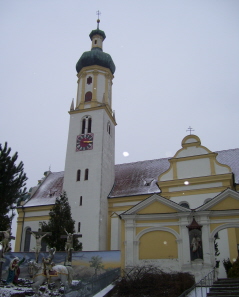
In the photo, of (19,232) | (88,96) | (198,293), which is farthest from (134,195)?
(198,293)

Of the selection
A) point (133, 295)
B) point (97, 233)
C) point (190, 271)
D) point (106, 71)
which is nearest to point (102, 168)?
point (97, 233)

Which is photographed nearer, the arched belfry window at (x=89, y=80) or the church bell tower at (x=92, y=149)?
the church bell tower at (x=92, y=149)

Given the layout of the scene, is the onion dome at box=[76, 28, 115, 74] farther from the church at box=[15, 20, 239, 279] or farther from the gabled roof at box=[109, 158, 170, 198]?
the gabled roof at box=[109, 158, 170, 198]

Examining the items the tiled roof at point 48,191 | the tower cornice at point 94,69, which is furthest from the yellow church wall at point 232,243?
the tower cornice at point 94,69

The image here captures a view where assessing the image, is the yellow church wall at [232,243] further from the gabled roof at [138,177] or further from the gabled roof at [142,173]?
the gabled roof at [138,177]

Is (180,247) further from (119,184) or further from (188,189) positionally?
(119,184)

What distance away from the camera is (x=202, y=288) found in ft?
52.9

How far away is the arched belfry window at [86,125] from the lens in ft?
116

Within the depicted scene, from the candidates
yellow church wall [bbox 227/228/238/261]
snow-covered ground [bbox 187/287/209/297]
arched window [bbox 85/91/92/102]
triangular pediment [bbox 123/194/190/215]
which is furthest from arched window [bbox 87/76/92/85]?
snow-covered ground [bbox 187/287/209/297]

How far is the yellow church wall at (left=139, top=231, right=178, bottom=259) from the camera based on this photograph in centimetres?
1947

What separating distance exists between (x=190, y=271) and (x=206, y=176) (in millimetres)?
11207

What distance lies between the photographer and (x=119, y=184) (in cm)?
3481

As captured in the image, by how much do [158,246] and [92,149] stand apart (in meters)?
16.1

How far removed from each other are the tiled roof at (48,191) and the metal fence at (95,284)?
1818cm
